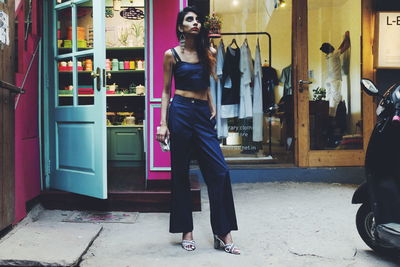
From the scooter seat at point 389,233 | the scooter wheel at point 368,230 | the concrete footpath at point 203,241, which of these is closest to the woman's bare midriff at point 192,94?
the concrete footpath at point 203,241

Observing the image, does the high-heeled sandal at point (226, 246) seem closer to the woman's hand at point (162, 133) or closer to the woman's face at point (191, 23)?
the woman's hand at point (162, 133)

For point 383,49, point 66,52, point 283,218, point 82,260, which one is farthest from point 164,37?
point 383,49

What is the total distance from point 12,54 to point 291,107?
3997mm

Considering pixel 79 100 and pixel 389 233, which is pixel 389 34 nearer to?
pixel 389 233

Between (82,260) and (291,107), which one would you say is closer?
(82,260)

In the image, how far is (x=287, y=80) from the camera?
6680 mm

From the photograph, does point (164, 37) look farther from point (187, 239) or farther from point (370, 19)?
point (370, 19)

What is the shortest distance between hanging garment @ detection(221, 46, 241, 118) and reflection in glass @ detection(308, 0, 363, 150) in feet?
3.36

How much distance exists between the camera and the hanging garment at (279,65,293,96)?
21.5 feet

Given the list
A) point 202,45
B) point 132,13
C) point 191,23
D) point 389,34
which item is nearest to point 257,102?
point 389,34

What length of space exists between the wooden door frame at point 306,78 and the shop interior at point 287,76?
0.39ft

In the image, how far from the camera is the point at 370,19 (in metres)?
6.19

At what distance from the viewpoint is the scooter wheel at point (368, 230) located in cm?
324

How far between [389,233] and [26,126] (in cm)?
316
